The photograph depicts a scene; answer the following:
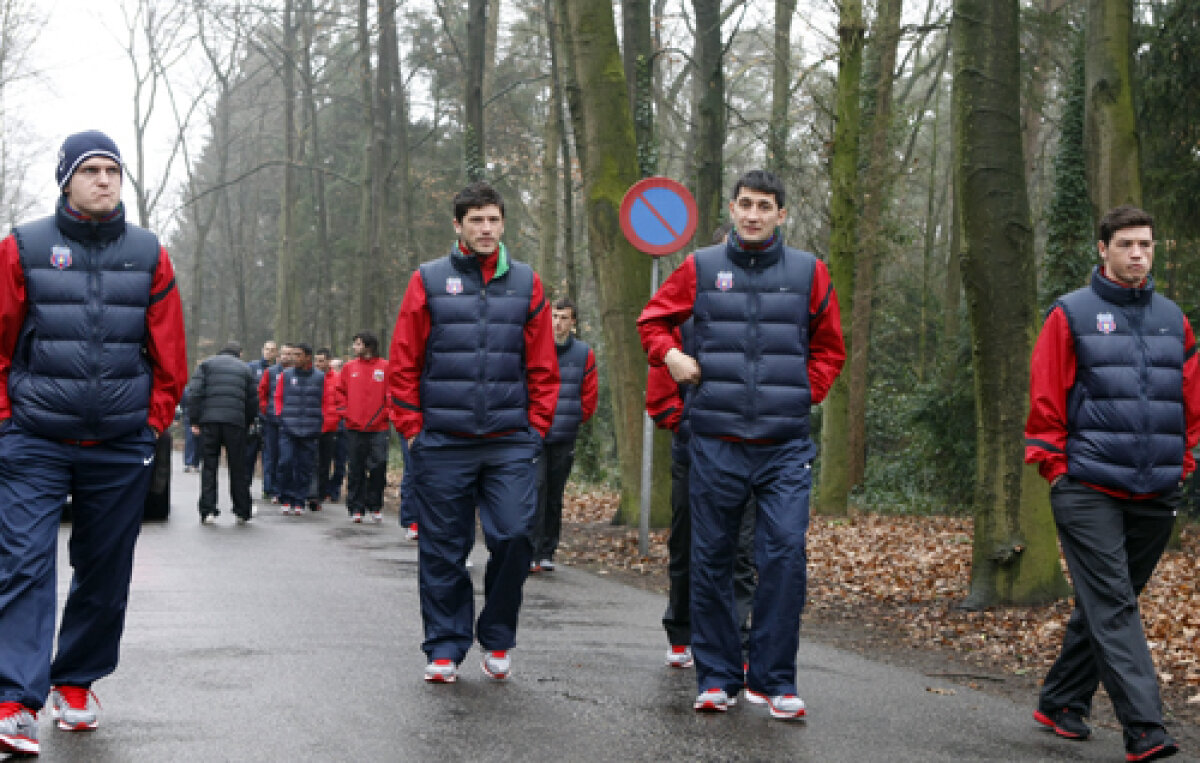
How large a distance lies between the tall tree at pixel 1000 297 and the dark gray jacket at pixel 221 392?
9652 mm

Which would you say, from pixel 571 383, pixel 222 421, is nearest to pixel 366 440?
pixel 222 421

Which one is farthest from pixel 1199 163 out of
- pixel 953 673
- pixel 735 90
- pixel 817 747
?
pixel 735 90

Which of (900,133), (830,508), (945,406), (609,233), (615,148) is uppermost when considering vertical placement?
(900,133)

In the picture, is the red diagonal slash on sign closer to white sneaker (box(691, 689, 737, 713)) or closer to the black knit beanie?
white sneaker (box(691, 689, 737, 713))

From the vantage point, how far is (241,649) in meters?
7.13

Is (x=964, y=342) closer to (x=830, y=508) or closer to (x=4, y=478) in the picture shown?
(x=830, y=508)

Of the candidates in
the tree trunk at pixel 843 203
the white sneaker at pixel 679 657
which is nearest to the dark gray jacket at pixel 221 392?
the tree trunk at pixel 843 203

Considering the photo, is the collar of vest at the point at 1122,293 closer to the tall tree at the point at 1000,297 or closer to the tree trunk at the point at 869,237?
the tall tree at the point at 1000,297

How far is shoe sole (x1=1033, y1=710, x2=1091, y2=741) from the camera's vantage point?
19.1 feet

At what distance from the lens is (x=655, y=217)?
12180 mm

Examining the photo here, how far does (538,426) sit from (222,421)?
1014 centimetres

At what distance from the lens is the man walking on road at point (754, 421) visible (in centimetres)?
588

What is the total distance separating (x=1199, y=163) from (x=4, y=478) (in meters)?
14.4

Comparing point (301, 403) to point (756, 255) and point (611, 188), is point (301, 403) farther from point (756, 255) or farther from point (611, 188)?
point (756, 255)
